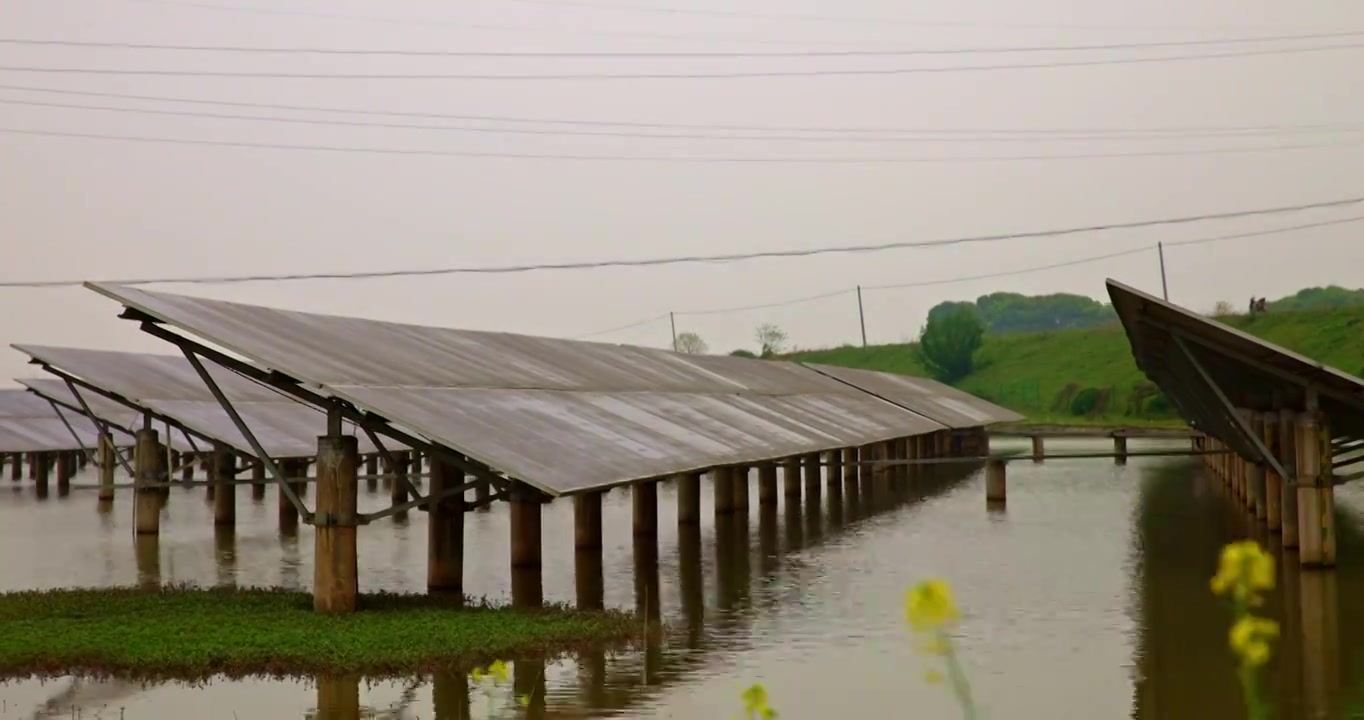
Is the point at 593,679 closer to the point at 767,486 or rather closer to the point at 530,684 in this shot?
the point at 530,684

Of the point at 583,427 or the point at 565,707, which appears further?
the point at 583,427

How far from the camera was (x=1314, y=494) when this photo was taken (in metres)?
18.4

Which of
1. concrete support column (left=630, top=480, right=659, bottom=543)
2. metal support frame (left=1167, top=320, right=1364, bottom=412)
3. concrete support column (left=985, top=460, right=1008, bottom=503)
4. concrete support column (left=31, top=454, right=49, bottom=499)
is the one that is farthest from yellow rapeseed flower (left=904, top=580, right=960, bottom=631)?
concrete support column (left=31, top=454, right=49, bottom=499)

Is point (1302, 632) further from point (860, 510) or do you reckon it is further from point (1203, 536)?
point (860, 510)

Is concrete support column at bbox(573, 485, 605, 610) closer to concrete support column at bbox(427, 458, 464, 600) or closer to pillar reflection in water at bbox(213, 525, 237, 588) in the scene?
concrete support column at bbox(427, 458, 464, 600)

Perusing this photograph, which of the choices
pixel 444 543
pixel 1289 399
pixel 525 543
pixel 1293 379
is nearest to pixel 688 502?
pixel 525 543

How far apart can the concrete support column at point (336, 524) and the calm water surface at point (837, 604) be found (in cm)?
256

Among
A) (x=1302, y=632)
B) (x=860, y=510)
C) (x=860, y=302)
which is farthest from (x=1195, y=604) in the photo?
(x=860, y=302)

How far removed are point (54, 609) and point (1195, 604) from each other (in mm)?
11917

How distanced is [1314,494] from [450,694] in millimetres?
11484

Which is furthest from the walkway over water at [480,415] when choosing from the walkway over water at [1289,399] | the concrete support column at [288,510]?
the walkway over water at [1289,399]

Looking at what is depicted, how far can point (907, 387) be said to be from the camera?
172 feet

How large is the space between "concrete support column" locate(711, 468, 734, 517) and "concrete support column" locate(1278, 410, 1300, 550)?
39.7 feet

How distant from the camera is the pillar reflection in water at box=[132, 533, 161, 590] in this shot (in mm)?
20130
